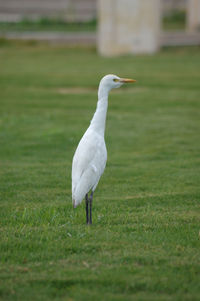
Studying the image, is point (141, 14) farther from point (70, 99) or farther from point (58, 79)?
point (70, 99)

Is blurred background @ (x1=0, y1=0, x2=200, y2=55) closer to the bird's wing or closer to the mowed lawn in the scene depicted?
the mowed lawn

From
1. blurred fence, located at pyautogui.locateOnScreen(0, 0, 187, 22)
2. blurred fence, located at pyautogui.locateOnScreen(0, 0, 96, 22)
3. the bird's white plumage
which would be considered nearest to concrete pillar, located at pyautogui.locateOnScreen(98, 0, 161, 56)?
the bird's white plumage

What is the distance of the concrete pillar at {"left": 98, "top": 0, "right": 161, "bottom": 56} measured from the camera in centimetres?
2233

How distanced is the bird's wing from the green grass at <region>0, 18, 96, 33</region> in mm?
24741

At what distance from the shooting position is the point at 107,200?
6.52 metres

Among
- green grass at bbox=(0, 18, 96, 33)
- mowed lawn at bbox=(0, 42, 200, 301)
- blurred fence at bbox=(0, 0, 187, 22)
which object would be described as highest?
blurred fence at bbox=(0, 0, 187, 22)

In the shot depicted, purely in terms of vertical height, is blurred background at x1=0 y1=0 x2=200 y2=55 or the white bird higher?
blurred background at x1=0 y1=0 x2=200 y2=55

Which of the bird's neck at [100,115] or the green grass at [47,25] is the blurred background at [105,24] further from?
the bird's neck at [100,115]

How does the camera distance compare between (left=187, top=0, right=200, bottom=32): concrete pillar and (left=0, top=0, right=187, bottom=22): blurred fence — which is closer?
(left=187, top=0, right=200, bottom=32): concrete pillar

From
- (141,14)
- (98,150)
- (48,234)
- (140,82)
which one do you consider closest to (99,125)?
(98,150)

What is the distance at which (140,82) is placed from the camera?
654 inches

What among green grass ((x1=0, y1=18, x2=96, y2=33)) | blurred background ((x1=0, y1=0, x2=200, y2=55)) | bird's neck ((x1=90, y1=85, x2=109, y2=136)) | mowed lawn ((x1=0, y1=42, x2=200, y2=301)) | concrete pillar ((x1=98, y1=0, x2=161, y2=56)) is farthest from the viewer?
green grass ((x1=0, y1=18, x2=96, y2=33))

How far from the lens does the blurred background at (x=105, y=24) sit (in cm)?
2253

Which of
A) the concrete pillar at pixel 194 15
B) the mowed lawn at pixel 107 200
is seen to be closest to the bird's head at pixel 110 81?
the mowed lawn at pixel 107 200
